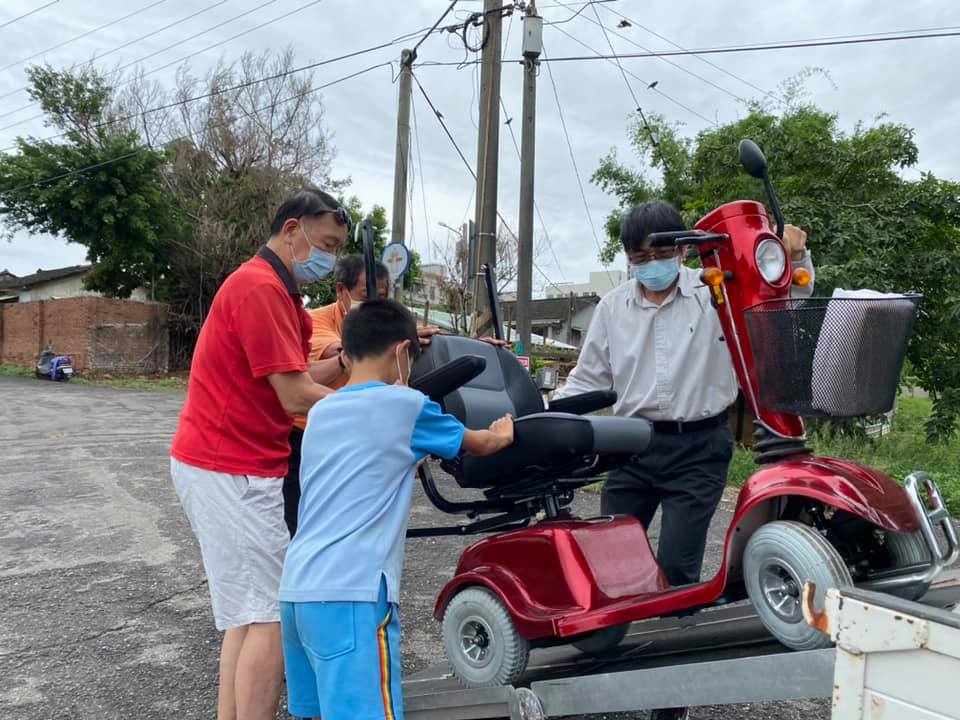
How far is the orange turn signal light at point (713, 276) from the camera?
8.29ft

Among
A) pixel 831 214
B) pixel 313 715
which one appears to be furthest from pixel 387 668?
pixel 831 214

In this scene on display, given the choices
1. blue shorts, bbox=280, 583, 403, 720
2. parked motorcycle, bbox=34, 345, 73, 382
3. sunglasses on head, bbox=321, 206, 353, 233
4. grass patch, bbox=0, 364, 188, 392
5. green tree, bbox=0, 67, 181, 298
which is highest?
green tree, bbox=0, 67, 181, 298

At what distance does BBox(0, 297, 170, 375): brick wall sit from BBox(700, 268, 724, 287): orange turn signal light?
26.3 meters

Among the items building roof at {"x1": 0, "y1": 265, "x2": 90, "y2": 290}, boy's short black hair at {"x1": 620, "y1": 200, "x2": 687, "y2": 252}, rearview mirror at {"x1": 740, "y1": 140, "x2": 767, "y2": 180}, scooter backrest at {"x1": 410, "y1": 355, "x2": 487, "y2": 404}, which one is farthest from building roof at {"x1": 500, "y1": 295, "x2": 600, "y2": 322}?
scooter backrest at {"x1": 410, "y1": 355, "x2": 487, "y2": 404}

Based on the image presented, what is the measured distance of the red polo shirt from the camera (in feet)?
8.43

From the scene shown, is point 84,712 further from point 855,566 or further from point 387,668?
point 855,566

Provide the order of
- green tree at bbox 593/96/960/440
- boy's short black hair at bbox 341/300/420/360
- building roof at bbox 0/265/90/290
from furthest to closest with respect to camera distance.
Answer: building roof at bbox 0/265/90/290
green tree at bbox 593/96/960/440
boy's short black hair at bbox 341/300/420/360

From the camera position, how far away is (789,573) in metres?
2.10

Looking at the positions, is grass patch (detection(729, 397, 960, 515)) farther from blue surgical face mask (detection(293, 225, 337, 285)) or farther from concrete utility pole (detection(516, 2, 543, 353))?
blue surgical face mask (detection(293, 225, 337, 285))

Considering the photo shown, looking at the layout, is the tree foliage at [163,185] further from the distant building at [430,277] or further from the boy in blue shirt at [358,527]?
the boy in blue shirt at [358,527]

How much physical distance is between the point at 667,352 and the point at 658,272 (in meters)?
0.31

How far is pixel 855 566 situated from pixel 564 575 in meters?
0.84

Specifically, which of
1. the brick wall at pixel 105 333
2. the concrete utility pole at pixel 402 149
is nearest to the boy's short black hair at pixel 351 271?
the concrete utility pole at pixel 402 149

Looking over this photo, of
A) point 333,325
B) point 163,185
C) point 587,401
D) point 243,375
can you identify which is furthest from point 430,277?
point 243,375
